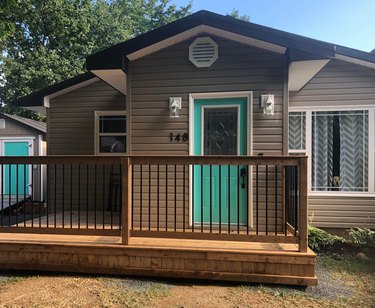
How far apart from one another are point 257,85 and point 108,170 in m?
4.18

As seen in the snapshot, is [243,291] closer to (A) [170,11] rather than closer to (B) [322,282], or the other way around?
(B) [322,282]

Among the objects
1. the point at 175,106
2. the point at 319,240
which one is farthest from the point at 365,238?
the point at 175,106

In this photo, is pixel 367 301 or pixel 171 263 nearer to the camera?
pixel 367 301

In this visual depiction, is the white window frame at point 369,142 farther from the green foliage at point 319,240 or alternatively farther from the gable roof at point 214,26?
the gable roof at point 214,26

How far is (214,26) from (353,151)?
3.35 metres

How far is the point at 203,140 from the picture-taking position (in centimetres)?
440

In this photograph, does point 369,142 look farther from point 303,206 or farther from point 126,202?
point 126,202

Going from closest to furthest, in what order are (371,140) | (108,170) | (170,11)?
1. (371,140)
2. (108,170)
3. (170,11)

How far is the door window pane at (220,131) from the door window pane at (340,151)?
2.04 meters

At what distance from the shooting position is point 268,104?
410cm

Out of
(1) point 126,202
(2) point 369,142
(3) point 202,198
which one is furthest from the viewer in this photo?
(2) point 369,142

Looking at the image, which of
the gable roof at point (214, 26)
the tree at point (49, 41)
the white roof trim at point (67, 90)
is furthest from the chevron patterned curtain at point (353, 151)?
the tree at point (49, 41)

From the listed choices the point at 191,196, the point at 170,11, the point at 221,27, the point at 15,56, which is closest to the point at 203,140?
the point at 191,196

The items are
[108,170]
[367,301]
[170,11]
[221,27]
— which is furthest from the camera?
[170,11]
